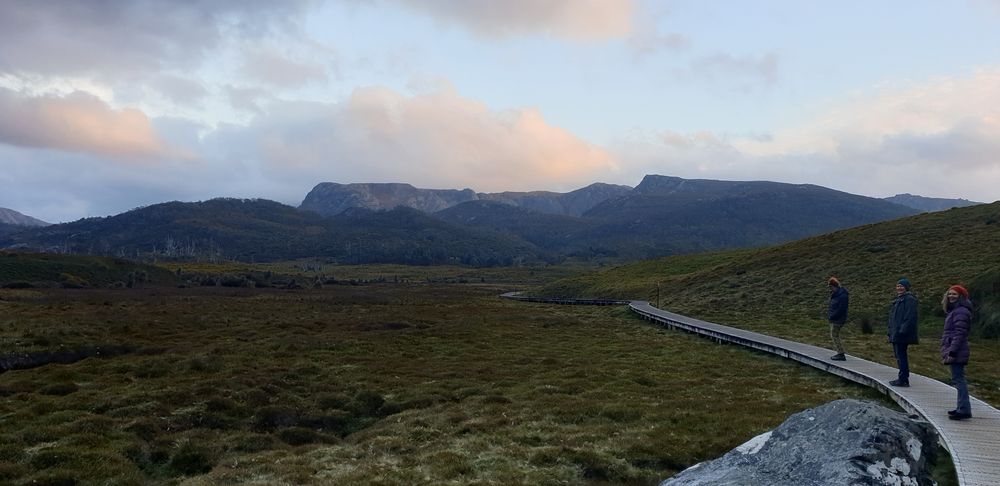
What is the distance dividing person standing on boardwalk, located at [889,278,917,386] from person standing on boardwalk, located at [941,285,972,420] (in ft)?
10.3

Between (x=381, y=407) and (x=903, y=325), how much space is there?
64.2 feet

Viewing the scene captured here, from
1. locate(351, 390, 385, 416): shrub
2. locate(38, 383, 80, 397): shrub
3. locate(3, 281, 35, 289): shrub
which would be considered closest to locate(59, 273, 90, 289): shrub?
locate(3, 281, 35, 289): shrub

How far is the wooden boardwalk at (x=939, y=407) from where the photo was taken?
39.8 feet

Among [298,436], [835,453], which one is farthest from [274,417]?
[835,453]

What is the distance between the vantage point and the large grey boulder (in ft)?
35.8

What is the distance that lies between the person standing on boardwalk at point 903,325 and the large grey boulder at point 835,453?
24.3 feet

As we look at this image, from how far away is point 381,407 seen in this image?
23500 millimetres

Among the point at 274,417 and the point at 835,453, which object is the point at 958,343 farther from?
the point at 274,417

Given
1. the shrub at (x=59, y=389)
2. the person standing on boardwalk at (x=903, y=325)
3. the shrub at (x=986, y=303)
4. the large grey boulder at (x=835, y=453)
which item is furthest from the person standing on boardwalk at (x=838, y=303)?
the shrub at (x=59, y=389)

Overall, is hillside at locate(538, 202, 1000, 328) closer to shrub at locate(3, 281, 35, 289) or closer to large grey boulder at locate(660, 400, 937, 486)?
large grey boulder at locate(660, 400, 937, 486)

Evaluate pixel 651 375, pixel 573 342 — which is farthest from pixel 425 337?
pixel 651 375

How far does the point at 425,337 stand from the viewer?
4472 centimetres

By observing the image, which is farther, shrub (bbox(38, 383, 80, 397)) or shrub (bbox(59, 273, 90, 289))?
shrub (bbox(59, 273, 90, 289))

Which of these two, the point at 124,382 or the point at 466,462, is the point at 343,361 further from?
the point at 466,462
